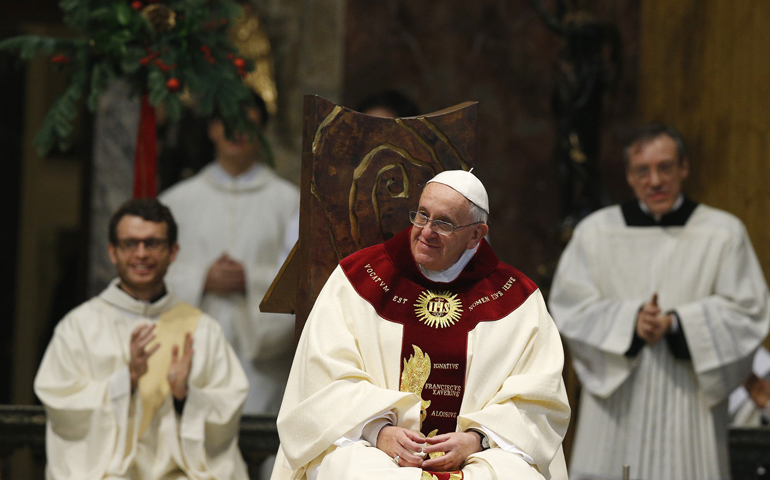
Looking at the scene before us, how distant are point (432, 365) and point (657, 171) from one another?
2.36m

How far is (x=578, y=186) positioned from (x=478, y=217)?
3.48 meters

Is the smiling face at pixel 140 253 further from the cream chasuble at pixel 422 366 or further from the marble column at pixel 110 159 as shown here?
the marble column at pixel 110 159

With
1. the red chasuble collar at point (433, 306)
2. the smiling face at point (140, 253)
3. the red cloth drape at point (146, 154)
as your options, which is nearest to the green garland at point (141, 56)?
the red cloth drape at point (146, 154)

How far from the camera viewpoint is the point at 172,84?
17.4 feet

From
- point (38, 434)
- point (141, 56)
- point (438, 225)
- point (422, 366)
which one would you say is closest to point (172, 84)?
point (141, 56)

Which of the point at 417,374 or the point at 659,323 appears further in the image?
the point at 659,323

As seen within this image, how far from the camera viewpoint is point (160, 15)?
5.42m

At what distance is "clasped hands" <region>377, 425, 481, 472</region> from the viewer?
142 inches

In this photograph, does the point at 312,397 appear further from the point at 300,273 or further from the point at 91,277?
the point at 91,277

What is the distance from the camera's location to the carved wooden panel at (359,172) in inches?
167

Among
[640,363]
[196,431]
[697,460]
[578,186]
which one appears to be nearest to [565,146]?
[578,186]

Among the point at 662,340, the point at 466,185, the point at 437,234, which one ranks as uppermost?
the point at 466,185

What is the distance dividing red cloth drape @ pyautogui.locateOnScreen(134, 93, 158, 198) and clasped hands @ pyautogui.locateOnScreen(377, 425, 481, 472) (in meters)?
2.53

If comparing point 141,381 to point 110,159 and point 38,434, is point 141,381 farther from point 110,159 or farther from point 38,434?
point 110,159
